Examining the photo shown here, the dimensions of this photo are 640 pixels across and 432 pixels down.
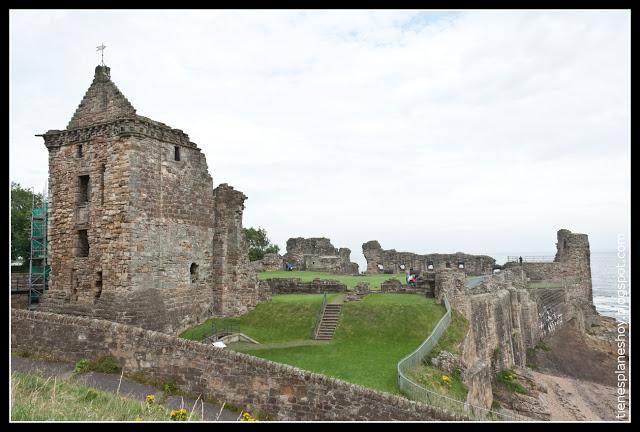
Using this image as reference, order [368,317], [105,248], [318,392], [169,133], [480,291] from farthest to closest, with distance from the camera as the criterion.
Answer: [480,291], [368,317], [169,133], [105,248], [318,392]

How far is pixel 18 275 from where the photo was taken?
73.8ft

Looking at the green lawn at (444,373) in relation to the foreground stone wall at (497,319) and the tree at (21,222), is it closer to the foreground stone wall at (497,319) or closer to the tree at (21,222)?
the foreground stone wall at (497,319)

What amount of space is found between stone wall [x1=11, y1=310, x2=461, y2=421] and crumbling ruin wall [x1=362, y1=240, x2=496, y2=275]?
31.3 meters

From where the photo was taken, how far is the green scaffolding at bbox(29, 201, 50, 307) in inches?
862

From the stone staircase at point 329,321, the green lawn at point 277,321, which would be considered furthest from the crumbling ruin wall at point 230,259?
the stone staircase at point 329,321

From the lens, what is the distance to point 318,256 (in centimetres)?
4281

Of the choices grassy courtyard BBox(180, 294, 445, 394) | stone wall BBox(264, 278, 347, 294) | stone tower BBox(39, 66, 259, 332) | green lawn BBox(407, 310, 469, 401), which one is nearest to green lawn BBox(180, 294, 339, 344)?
grassy courtyard BBox(180, 294, 445, 394)

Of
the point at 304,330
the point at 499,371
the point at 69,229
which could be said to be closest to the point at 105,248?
the point at 69,229

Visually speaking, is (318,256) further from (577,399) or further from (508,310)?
(577,399)

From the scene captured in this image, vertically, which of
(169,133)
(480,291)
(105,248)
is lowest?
(480,291)

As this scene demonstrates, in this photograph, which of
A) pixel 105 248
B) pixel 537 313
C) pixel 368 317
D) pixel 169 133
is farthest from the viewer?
pixel 537 313

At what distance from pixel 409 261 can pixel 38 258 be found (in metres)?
30.6

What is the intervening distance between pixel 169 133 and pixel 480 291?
1811 centimetres
